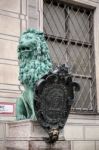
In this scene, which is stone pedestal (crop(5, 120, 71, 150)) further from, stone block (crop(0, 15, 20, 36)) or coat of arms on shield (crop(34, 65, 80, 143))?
stone block (crop(0, 15, 20, 36))

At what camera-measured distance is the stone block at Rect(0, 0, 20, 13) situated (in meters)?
10.0

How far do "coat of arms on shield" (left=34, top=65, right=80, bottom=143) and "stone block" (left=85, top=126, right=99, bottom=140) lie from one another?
13.5 feet

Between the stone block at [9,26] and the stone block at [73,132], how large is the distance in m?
2.92

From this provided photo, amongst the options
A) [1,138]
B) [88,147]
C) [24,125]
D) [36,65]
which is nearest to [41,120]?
[24,125]

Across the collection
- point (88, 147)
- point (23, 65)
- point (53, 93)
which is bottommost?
point (88, 147)

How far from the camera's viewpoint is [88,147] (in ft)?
37.0

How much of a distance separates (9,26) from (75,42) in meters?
2.63

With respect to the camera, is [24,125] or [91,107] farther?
[91,107]

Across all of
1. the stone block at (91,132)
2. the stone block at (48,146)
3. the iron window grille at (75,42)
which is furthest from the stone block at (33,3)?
the stone block at (48,146)

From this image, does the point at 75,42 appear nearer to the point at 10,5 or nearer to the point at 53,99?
the point at 10,5

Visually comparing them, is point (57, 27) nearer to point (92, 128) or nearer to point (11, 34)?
point (11, 34)

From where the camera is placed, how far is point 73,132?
10.9 m

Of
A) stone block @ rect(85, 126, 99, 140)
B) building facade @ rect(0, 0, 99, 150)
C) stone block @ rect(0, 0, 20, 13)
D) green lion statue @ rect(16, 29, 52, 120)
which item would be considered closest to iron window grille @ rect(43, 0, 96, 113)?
building facade @ rect(0, 0, 99, 150)

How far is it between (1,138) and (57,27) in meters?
4.05
